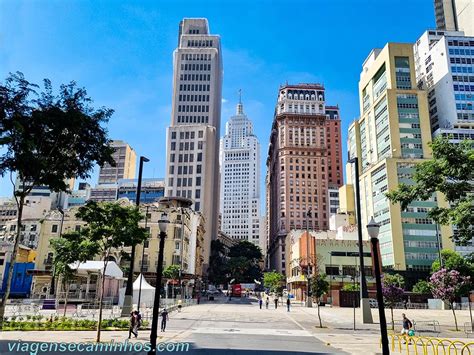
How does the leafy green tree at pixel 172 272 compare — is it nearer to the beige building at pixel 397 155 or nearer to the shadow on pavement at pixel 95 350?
the beige building at pixel 397 155

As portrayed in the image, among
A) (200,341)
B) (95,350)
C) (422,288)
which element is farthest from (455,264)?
(95,350)

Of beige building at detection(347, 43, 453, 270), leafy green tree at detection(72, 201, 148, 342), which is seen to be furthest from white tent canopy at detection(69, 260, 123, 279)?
beige building at detection(347, 43, 453, 270)

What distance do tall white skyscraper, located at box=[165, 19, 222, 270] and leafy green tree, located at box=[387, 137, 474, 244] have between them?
327 feet

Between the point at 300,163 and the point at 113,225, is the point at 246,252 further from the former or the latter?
the point at 113,225

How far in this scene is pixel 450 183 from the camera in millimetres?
17781

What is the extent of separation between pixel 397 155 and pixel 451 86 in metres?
23.6

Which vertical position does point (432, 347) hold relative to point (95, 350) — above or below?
above

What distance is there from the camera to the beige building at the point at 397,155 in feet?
268

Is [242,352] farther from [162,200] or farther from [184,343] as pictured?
[162,200]

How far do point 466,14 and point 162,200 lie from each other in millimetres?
114734

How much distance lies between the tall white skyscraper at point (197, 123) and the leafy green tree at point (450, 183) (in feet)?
327

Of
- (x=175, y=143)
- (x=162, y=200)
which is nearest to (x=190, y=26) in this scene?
(x=175, y=143)

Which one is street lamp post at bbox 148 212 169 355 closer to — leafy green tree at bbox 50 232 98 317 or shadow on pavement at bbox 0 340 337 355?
shadow on pavement at bbox 0 340 337 355

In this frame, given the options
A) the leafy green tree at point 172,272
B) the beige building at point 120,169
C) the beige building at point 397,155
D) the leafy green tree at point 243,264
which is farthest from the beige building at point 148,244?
the beige building at point 120,169
